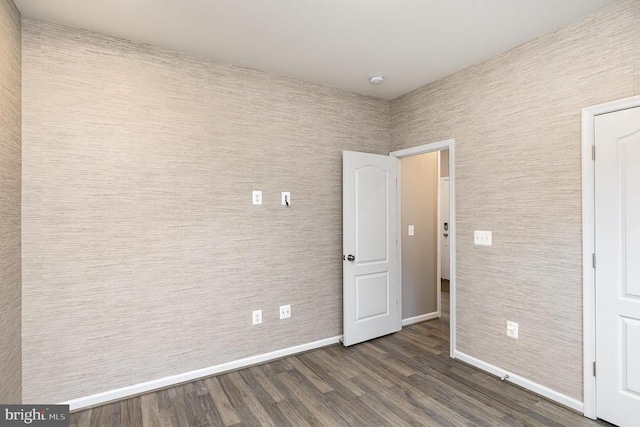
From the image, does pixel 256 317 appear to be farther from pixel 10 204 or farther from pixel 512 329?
pixel 512 329

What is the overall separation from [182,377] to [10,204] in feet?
5.65

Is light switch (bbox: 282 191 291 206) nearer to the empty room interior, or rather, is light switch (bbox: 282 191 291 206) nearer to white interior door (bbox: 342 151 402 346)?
the empty room interior

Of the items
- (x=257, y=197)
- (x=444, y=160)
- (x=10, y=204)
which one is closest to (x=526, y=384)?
(x=257, y=197)

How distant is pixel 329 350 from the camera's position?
10.5 ft

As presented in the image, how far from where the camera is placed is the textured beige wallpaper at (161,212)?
218 cm

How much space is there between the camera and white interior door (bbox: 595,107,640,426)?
6.34 ft

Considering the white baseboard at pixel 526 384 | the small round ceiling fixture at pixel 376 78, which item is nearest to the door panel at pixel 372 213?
the small round ceiling fixture at pixel 376 78

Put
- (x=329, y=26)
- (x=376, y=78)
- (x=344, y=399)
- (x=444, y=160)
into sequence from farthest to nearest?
(x=444, y=160), (x=376, y=78), (x=344, y=399), (x=329, y=26)

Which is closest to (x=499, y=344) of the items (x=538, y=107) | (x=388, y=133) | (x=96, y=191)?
(x=538, y=107)

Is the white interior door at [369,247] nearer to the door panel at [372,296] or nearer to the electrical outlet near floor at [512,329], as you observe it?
the door panel at [372,296]

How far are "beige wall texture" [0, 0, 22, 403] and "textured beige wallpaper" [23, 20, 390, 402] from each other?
0.09 m

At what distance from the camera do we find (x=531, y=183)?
240cm

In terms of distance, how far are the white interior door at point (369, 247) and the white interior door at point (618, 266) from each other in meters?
1.81

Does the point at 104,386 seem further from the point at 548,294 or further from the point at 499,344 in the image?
the point at 548,294
